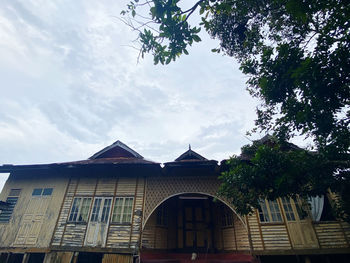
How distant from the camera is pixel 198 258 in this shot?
31.9ft

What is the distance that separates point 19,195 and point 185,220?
32.2 feet

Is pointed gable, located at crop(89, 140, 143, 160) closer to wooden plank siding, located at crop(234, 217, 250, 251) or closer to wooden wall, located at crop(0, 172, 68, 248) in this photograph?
wooden wall, located at crop(0, 172, 68, 248)

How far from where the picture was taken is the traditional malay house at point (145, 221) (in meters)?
9.03

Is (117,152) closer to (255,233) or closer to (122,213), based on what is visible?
(122,213)

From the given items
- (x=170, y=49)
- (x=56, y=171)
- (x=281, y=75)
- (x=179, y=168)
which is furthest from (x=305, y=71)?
(x=56, y=171)

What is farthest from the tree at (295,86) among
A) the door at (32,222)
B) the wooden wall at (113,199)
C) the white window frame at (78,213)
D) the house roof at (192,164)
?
the door at (32,222)

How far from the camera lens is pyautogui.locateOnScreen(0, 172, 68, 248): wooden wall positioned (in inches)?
400

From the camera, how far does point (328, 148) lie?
17.8 feet

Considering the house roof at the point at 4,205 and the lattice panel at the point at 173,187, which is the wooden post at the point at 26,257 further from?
the lattice panel at the point at 173,187

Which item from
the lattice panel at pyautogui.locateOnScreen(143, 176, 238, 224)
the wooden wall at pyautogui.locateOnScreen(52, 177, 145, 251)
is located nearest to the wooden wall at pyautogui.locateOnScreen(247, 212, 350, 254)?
the lattice panel at pyautogui.locateOnScreen(143, 176, 238, 224)

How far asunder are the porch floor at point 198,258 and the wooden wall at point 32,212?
5223 millimetres

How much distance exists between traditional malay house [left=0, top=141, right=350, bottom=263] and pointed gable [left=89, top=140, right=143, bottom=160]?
1935mm

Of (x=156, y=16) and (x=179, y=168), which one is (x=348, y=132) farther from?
→ (x=179, y=168)

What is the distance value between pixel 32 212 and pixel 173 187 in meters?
7.85
